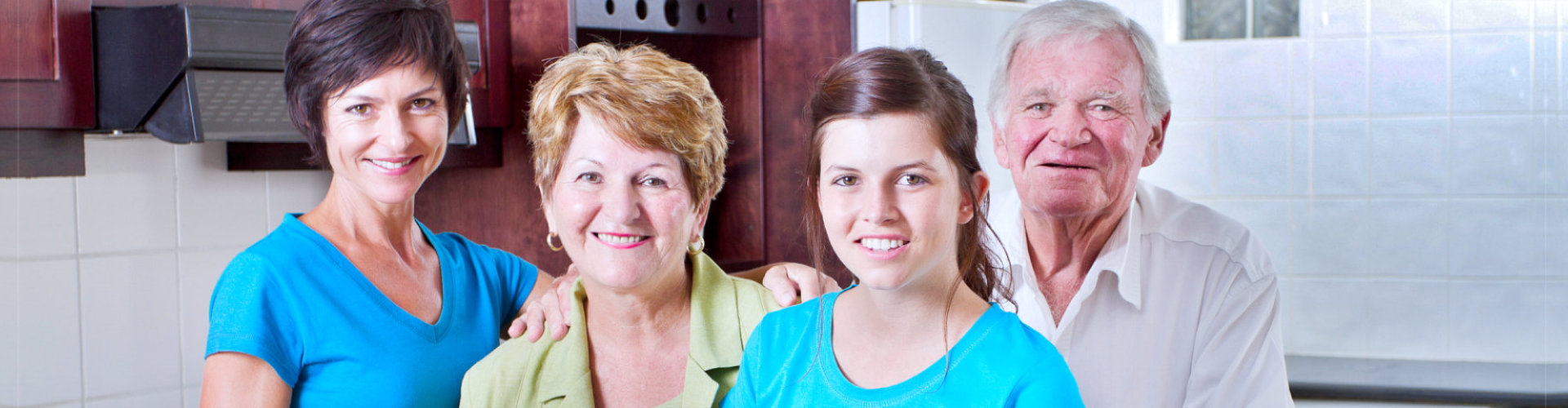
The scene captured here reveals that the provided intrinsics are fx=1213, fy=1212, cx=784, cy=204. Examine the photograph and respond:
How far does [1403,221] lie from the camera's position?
1132 mm

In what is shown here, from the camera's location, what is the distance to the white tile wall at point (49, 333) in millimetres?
1456

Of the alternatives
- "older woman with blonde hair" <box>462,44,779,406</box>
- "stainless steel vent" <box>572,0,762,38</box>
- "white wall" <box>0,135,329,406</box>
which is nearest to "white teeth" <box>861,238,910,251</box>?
"older woman with blonde hair" <box>462,44,779,406</box>

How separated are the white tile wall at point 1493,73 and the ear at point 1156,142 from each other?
316 millimetres

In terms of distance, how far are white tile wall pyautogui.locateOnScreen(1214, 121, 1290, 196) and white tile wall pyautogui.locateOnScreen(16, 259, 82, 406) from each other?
53.0 inches

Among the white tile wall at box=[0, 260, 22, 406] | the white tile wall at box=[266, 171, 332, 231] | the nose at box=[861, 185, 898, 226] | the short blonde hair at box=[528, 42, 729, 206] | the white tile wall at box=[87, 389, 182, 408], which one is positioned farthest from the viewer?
the white tile wall at box=[266, 171, 332, 231]

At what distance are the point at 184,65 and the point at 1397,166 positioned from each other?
120cm

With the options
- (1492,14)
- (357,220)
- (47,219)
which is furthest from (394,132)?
(1492,14)

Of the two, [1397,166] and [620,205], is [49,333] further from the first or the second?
[1397,166]

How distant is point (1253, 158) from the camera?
1152 millimetres

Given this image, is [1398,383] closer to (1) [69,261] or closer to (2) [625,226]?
(2) [625,226]

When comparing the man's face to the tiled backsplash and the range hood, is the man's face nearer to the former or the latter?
the tiled backsplash

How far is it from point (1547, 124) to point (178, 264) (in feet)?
5.21

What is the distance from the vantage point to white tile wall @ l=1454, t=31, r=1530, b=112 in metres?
1.09

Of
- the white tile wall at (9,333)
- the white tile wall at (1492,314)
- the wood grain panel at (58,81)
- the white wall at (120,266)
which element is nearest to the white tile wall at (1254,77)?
the white tile wall at (1492,314)
